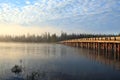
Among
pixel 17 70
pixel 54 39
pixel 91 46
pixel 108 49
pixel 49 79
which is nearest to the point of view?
pixel 49 79

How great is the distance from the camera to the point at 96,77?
58.3ft

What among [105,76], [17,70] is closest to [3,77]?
[17,70]

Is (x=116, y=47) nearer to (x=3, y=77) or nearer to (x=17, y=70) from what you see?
(x=17, y=70)

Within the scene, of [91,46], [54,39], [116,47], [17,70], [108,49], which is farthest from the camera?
[54,39]

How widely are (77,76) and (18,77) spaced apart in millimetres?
4311

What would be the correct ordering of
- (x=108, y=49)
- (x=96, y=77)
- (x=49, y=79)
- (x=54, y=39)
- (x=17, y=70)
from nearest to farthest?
(x=49, y=79) → (x=96, y=77) → (x=17, y=70) → (x=108, y=49) → (x=54, y=39)

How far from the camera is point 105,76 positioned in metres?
18.4

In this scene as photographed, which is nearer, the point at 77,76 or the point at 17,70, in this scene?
the point at 77,76

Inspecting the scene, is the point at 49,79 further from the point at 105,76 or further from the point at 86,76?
the point at 105,76

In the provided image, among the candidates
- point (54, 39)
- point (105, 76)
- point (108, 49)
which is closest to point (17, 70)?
point (105, 76)

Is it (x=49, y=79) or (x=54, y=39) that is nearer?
(x=49, y=79)

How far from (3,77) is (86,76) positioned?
6085 mm

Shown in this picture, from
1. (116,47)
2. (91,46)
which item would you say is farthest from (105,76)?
(91,46)

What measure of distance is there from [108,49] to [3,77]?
3151 cm
